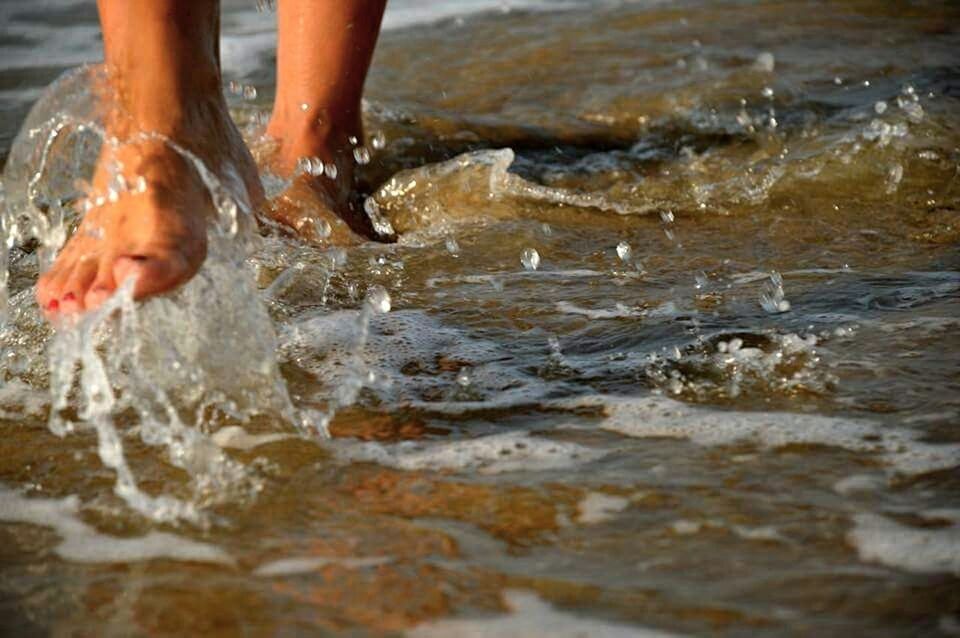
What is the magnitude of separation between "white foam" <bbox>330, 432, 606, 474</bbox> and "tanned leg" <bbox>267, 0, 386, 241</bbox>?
1.13m

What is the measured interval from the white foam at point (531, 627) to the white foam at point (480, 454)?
413 mm

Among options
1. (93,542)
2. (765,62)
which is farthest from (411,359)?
(765,62)

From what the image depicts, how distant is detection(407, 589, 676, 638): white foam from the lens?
5.55 feet

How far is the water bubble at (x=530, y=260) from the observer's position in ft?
10.1

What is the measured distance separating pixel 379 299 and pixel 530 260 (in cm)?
42

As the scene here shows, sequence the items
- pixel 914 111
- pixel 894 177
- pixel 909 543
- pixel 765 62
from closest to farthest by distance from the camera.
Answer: pixel 909 543
pixel 894 177
pixel 914 111
pixel 765 62

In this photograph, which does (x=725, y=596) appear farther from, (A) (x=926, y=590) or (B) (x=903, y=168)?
(B) (x=903, y=168)

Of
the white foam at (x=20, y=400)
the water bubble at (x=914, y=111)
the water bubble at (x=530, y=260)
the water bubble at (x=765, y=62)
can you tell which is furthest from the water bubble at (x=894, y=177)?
the white foam at (x=20, y=400)

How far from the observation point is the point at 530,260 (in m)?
3.10

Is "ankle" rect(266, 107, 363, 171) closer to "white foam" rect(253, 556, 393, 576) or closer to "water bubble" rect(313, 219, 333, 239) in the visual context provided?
"water bubble" rect(313, 219, 333, 239)

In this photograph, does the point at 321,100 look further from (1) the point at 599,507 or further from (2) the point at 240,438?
(1) the point at 599,507

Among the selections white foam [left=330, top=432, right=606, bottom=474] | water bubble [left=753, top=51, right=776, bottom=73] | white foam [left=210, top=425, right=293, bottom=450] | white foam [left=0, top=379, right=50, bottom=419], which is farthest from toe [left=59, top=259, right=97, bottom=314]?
water bubble [left=753, top=51, right=776, bottom=73]

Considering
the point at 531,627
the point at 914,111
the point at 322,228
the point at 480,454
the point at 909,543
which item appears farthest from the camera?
the point at 914,111

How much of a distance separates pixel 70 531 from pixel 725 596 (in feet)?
2.98
